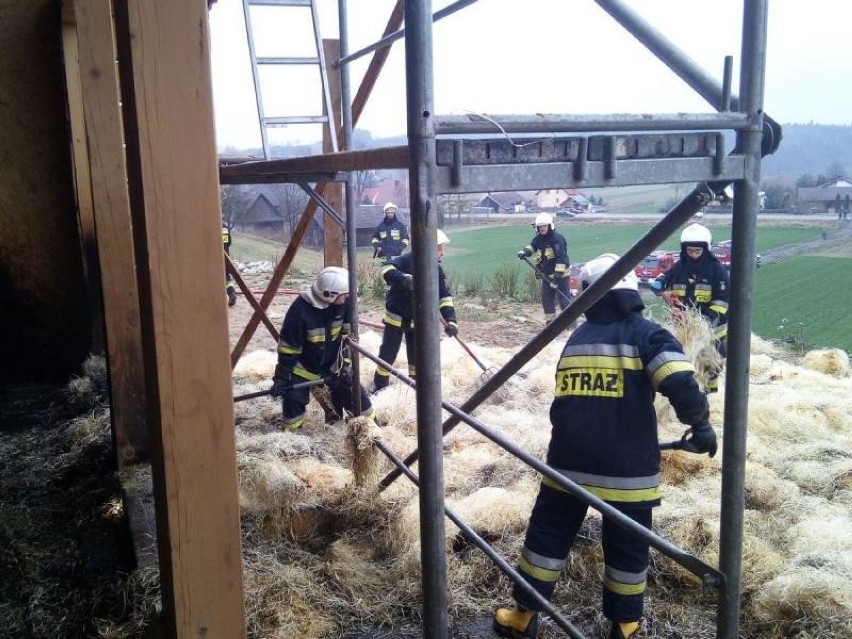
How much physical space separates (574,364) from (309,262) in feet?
57.5

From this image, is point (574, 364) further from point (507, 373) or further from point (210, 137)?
point (210, 137)

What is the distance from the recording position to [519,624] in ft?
10.8

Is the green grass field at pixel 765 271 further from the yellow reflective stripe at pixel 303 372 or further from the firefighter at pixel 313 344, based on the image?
the yellow reflective stripe at pixel 303 372

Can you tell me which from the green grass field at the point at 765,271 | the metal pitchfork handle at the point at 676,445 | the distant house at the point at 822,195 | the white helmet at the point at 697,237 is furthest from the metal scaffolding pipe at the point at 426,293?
the distant house at the point at 822,195

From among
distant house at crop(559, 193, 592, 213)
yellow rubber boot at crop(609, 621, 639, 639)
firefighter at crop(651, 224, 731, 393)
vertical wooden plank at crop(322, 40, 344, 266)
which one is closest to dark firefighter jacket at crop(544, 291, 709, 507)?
yellow rubber boot at crop(609, 621, 639, 639)

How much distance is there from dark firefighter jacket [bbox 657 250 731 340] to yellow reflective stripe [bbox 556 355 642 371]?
14.4 ft

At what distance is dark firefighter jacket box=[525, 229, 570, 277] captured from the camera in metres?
10.9

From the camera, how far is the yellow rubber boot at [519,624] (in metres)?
3.28

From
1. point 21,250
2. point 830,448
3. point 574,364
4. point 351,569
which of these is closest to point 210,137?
point 574,364

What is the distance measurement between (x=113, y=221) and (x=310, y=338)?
1934mm

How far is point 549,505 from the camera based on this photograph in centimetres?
326

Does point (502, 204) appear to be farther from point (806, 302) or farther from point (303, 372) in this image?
point (303, 372)

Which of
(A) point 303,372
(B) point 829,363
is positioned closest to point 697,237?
(B) point 829,363

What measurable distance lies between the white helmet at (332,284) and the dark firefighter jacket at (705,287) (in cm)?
372
